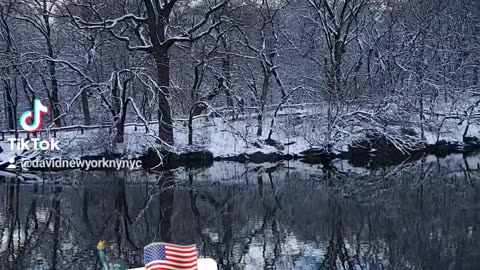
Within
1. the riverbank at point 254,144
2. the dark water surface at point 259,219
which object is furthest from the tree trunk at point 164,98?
the dark water surface at point 259,219

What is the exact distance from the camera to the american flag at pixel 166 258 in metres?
5.80

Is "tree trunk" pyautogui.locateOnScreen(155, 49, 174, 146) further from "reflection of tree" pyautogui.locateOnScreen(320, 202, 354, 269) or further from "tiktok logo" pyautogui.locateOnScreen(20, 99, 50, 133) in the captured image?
"reflection of tree" pyautogui.locateOnScreen(320, 202, 354, 269)

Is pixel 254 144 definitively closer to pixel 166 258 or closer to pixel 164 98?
pixel 164 98

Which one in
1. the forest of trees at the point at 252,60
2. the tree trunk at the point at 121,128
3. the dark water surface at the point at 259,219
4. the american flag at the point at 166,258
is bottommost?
the dark water surface at the point at 259,219

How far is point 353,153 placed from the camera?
90.1 ft

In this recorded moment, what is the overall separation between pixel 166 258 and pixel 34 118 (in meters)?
26.4

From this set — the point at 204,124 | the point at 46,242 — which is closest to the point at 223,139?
→ the point at 204,124

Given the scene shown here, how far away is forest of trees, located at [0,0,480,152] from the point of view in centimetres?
2609

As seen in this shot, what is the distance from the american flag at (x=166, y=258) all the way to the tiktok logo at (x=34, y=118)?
24.5 meters

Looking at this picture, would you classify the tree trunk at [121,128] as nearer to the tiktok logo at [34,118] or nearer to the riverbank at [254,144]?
the riverbank at [254,144]

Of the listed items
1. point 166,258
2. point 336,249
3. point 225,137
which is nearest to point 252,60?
point 225,137

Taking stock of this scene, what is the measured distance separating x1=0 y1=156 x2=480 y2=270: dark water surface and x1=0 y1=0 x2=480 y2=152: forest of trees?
6429 millimetres

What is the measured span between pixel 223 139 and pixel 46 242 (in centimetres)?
1701

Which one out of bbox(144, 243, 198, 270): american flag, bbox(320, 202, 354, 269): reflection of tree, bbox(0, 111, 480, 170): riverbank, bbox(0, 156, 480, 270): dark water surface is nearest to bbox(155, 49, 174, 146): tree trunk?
bbox(0, 111, 480, 170): riverbank
